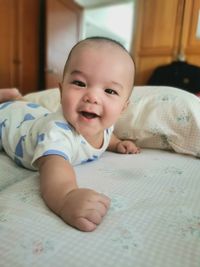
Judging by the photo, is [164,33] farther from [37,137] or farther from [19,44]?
[19,44]

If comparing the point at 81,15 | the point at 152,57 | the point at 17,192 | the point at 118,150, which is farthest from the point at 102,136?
the point at 81,15

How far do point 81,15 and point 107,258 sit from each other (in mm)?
3124

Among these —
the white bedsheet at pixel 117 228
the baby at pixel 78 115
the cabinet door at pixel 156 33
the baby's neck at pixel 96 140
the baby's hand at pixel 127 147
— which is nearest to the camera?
the white bedsheet at pixel 117 228

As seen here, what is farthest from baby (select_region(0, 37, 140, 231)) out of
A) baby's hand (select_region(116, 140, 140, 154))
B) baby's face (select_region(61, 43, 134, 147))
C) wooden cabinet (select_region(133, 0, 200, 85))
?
wooden cabinet (select_region(133, 0, 200, 85))

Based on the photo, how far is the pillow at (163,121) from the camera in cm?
73

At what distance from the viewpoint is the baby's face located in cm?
52

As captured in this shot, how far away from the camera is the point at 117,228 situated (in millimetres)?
329

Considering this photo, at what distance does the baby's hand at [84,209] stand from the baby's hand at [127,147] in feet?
1.29

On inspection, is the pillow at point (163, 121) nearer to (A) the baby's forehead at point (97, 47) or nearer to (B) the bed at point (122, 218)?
(B) the bed at point (122, 218)

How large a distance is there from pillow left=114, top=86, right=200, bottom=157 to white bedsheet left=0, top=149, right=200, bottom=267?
217 mm

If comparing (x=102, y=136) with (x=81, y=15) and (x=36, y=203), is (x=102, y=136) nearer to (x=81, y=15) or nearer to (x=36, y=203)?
(x=36, y=203)

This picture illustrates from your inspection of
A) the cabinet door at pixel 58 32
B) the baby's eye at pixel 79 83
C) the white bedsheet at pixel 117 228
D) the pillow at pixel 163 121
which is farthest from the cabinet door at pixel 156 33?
the cabinet door at pixel 58 32

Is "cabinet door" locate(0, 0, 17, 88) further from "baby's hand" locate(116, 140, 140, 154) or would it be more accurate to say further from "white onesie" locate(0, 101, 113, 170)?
"baby's hand" locate(116, 140, 140, 154)

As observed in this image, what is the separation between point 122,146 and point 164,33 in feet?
1.74
